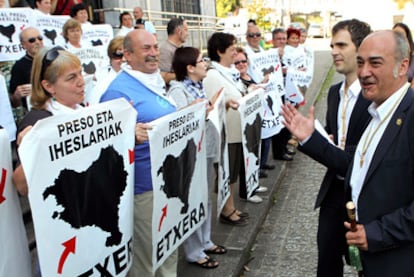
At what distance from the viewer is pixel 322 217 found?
3.02m

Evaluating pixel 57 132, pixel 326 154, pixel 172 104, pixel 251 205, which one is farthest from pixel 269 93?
pixel 57 132

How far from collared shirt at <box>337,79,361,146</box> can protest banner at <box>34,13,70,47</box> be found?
4207mm

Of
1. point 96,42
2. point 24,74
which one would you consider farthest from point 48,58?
point 96,42

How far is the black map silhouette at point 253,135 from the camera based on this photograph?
4.41 m

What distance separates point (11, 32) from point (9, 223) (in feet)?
12.5

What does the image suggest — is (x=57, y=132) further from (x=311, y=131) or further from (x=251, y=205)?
(x=251, y=205)

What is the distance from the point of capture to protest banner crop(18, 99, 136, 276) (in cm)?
202

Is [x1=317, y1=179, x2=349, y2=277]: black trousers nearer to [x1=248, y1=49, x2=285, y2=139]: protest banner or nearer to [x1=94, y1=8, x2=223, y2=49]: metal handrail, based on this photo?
[x1=248, y1=49, x2=285, y2=139]: protest banner

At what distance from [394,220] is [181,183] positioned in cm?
153

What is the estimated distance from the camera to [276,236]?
15.8 feet

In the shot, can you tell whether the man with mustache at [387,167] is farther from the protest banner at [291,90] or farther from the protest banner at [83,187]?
the protest banner at [291,90]

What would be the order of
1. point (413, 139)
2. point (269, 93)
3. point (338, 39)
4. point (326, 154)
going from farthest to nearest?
point (269, 93) → point (338, 39) → point (326, 154) → point (413, 139)

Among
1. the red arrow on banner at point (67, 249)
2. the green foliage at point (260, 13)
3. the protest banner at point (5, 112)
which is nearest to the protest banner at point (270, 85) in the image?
the protest banner at point (5, 112)

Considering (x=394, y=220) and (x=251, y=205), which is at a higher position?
(x=394, y=220)
